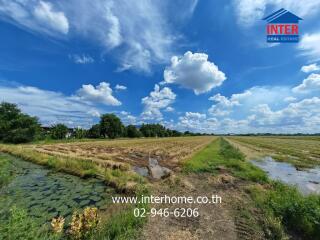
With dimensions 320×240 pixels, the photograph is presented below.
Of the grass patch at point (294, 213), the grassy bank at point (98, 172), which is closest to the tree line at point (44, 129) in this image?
the grassy bank at point (98, 172)

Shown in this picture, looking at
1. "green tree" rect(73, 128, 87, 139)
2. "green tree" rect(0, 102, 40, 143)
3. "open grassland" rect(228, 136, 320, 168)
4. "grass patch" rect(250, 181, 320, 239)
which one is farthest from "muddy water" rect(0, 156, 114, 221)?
"green tree" rect(73, 128, 87, 139)

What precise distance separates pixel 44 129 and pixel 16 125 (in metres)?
31.4

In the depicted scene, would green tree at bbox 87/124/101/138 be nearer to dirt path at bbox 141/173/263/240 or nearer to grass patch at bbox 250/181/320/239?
dirt path at bbox 141/173/263/240

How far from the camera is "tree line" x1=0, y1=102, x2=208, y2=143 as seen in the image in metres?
36.7

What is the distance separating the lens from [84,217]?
5027 millimetres

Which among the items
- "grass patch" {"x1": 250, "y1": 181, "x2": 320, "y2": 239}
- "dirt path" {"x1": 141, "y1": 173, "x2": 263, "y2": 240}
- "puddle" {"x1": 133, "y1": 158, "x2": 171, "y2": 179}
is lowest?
"puddle" {"x1": 133, "y1": 158, "x2": 171, "y2": 179}

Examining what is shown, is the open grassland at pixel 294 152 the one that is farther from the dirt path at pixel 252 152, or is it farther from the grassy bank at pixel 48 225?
the grassy bank at pixel 48 225

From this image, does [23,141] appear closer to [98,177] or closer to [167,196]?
[98,177]

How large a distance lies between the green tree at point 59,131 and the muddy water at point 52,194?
46.8 metres

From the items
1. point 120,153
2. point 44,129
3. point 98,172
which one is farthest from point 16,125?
point 98,172

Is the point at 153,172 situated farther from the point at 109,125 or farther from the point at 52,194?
the point at 109,125

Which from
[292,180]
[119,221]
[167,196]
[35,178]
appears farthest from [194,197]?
[35,178]

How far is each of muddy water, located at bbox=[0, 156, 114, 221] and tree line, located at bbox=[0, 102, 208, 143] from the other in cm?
3052

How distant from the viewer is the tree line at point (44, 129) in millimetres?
36719
